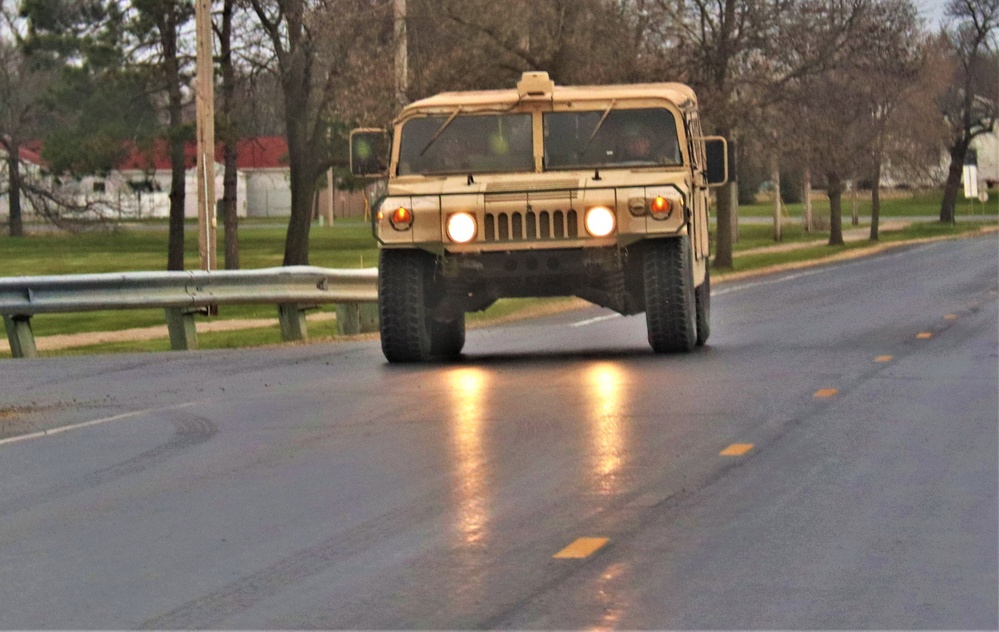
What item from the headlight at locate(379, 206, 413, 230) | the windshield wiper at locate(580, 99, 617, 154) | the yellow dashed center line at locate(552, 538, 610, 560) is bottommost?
the yellow dashed center line at locate(552, 538, 610, 560)

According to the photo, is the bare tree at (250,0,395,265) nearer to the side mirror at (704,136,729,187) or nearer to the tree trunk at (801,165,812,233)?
the side mirror at (704,136,729,187)

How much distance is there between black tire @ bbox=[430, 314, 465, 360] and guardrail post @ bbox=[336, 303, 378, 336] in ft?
15.6

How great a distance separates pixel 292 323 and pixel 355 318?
0.93 metres

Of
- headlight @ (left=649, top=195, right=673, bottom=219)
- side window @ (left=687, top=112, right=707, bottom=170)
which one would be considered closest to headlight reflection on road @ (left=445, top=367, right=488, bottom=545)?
headlight @ (left=649, top=195, right=673, bottom=219)

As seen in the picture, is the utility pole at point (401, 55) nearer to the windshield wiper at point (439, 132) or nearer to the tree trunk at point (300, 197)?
the tree trunk at point (300, 197)

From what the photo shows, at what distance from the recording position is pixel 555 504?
25.5 ft

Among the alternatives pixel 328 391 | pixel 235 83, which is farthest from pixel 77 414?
pixel 235 83

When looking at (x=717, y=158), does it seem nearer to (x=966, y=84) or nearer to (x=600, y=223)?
(x=600, y=223)

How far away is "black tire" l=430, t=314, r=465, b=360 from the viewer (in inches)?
619

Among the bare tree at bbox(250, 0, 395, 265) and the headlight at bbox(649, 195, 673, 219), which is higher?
the bare tree at bbox(250, 0, 395, 265)

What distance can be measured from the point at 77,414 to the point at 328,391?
1.86 meters

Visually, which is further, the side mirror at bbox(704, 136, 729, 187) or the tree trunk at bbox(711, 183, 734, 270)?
the tree trunk at bbox(711, 183, 734, 270)

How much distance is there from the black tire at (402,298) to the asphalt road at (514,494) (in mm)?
400

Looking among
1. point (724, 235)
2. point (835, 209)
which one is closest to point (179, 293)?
point (724, 235)
